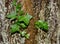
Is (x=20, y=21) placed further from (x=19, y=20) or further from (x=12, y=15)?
(x=12, y=15)

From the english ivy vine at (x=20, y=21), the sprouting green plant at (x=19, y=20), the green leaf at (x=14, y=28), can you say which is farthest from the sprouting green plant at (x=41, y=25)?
the green leaf at (x=14, y=28)

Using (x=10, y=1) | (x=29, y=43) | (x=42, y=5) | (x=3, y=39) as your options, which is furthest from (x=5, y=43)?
(x=42, y=5)

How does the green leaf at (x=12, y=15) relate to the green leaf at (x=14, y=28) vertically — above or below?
above

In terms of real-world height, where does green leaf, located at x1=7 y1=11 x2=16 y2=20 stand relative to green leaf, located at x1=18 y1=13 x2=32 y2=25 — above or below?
above

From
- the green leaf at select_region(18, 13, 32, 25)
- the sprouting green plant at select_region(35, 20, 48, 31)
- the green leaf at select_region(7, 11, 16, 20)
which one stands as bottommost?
the sprouting green plant at select_region(35, 20, 48, 31)

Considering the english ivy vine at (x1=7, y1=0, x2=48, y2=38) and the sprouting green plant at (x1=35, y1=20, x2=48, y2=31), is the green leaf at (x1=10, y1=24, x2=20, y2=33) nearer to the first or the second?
the english ivy vine at (x1=7, y1=0, x2=48, y2=38)

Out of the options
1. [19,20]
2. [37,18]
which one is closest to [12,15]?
[19,20]

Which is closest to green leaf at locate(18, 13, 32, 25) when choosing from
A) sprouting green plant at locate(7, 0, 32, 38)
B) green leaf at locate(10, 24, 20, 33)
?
sprouting green plant at locate(7, 0, 32, 38)

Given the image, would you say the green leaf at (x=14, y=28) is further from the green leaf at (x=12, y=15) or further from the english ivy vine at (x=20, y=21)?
the green leaf at (x=12, y=15)
